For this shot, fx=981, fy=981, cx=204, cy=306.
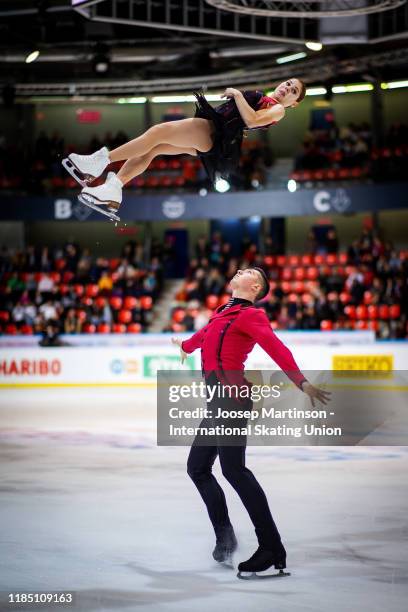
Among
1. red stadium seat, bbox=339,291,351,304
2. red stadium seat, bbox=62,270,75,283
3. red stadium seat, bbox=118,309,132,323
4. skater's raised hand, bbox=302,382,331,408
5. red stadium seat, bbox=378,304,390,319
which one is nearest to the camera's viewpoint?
skater's raised hand, bbox=302,382,331,408

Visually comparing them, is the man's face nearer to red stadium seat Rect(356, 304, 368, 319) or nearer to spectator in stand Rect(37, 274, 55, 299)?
red stadium seat Rect(356, 304, 368, 319)

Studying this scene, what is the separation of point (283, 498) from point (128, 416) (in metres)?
7.87

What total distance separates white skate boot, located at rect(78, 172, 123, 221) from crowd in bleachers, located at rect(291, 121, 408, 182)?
20616mm

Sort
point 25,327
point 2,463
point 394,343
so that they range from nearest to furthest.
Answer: point 2,463
point 394,343
point 25,327

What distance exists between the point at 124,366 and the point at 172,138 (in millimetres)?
15011

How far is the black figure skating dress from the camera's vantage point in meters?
7.99

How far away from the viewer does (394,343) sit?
70.9 feet

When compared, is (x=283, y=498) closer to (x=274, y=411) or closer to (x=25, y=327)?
(x=274, y=411)

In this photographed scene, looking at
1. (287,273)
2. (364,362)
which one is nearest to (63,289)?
(287,273)

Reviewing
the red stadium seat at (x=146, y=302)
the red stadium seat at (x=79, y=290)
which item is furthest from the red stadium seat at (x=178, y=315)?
the red stadium seat at (x=79, y=290)

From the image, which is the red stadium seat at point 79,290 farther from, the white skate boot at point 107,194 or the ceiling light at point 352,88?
the white skate boot at point 107,194

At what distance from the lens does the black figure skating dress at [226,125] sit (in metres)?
7.99

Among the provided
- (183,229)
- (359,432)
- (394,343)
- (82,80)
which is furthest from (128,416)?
(183,229)

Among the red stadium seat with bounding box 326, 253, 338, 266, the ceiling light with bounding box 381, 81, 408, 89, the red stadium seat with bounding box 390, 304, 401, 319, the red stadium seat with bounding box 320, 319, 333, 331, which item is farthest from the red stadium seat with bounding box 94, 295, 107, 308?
the ceiling light with bounding box 381, 81, 408, 89
